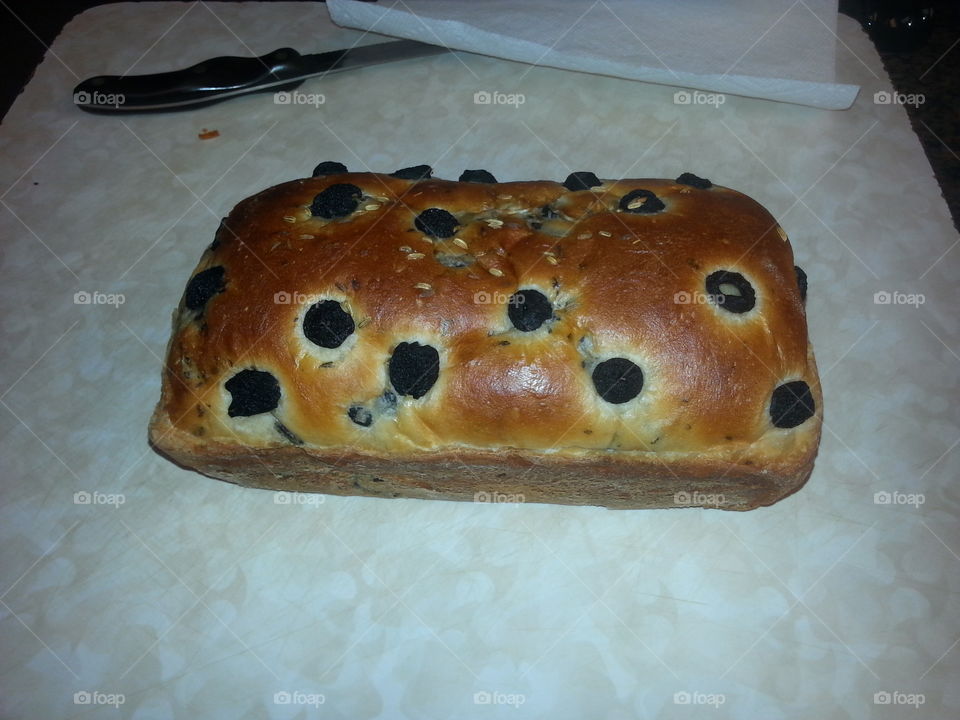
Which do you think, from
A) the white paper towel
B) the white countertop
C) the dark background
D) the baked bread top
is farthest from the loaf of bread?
the dark background

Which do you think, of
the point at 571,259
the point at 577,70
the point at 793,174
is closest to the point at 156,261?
the point at 571,259

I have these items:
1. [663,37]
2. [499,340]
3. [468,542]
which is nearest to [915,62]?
[663,37]

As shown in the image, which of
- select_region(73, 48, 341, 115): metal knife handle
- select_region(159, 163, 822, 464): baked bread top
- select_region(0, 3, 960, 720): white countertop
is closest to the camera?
select_region(159, 163, 822, 464): baked bread top

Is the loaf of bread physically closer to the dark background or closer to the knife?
the knife

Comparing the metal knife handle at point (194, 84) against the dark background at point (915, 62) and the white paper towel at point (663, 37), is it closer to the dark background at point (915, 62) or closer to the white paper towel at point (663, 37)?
the white paper towel at point (663, 37)

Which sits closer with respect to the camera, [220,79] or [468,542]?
[468,542]

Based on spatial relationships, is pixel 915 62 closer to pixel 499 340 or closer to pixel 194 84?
A: pixel 499 340
